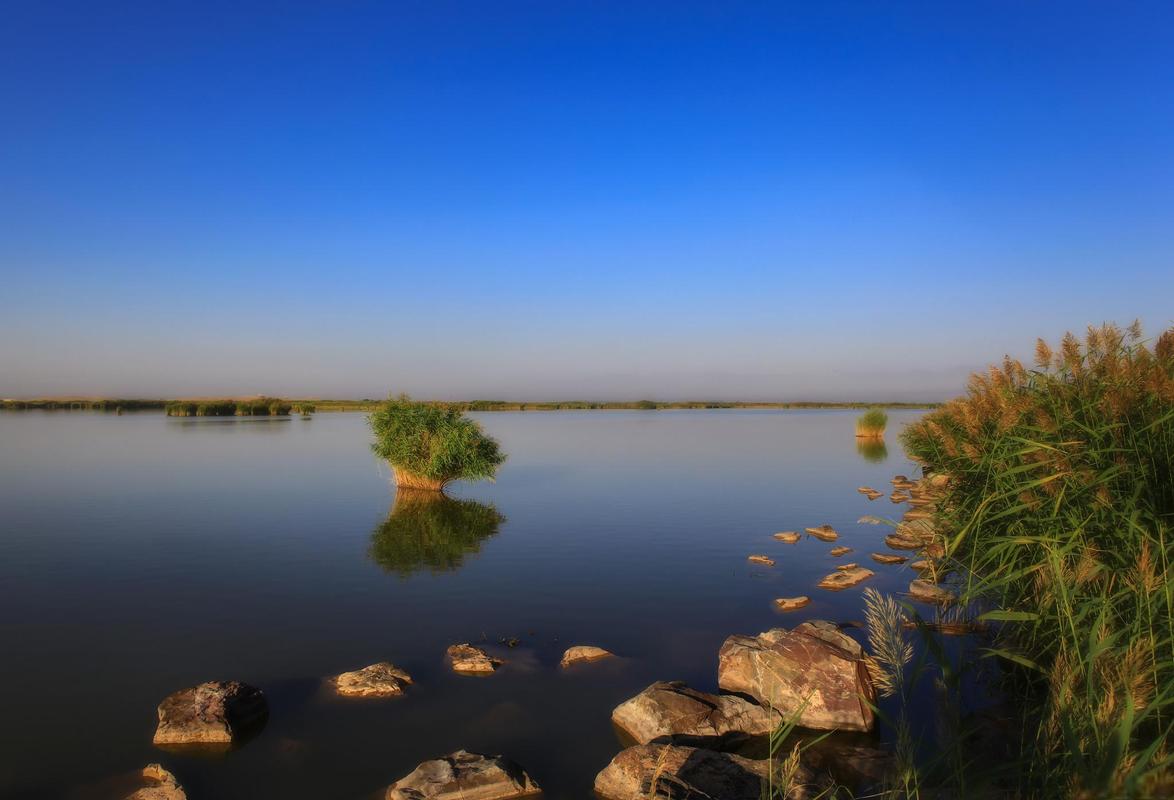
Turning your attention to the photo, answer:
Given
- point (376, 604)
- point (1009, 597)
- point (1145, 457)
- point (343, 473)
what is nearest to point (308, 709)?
point (376, 604)

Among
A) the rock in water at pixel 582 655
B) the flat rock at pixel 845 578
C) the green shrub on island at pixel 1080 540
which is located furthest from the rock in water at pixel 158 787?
the flat rock at pixel 845 578

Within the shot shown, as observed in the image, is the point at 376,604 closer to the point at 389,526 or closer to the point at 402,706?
the point at 402,706

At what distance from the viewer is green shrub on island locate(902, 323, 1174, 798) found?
452 centimetres

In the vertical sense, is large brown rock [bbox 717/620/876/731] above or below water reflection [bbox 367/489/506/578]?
above

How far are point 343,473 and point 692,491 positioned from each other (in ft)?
57.6

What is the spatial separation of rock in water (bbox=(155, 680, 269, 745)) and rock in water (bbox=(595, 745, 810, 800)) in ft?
14.4

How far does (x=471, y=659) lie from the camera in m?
10.5

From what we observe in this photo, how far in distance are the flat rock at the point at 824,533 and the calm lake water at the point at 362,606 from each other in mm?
699

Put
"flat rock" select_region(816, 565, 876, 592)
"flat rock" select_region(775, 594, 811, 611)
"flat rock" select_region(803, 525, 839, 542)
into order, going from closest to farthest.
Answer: "flat rock" select_region(775, 594, 811, 611) < "flat rock" select_region(816, 565, 876, 592) < "flat rock" select_region(803, 525, 839, 542)

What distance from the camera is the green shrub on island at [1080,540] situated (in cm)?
452

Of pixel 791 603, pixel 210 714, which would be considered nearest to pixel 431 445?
pixel 791 603

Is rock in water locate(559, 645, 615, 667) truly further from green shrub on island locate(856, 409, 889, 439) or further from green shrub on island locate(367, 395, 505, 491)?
green shrub on island locate(856, 409, 889, 439)

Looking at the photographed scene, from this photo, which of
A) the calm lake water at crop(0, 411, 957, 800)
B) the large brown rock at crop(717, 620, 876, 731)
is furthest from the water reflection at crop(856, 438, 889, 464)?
the large brown rock at crop(717, 620, 876, 731)

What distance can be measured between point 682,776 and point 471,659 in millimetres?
4653
